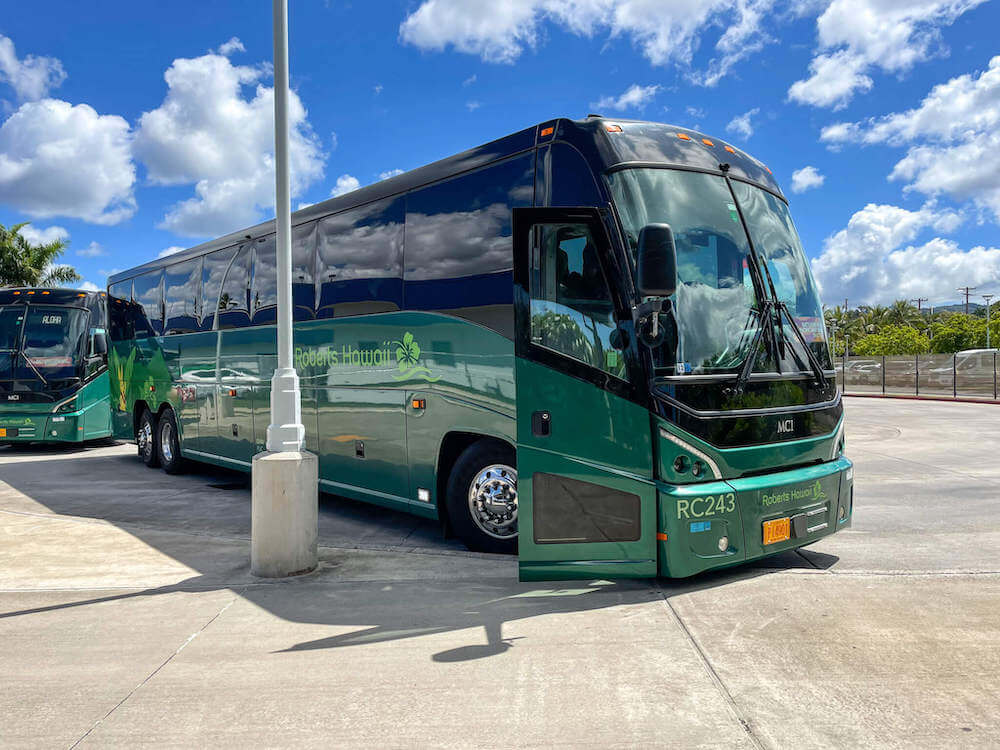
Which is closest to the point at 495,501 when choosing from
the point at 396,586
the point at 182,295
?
the point at 396,586

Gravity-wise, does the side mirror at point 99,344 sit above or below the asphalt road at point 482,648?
above

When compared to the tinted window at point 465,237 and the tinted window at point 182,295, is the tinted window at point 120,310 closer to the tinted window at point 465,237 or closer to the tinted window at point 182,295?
the tinted window at point 182,295

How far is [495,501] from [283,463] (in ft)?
5.88

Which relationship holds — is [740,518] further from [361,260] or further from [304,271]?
[304,271]

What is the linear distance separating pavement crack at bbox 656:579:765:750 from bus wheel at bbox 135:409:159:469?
11.0m

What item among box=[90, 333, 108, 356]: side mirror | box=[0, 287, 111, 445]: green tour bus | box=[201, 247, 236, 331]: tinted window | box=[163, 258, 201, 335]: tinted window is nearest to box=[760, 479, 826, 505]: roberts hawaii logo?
box=[201, 247, 236, 331]: tinted window

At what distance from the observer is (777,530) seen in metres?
5.68

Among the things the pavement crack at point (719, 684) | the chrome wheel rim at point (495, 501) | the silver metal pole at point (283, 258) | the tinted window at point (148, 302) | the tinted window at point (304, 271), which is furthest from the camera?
the tinted window at point (148, 302)

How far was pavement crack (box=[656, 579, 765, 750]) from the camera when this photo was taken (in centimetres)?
346

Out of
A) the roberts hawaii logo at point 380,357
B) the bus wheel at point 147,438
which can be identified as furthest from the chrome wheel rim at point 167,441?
the roberts hawaii logo at point 380,357

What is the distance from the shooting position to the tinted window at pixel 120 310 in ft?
47.9

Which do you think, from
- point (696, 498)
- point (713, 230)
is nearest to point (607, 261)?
point (713, 230)

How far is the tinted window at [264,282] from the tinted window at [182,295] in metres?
2.01

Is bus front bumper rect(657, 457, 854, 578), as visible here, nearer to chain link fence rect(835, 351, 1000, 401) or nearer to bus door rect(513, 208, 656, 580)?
bus door rect(513, 208, 656, 580)
